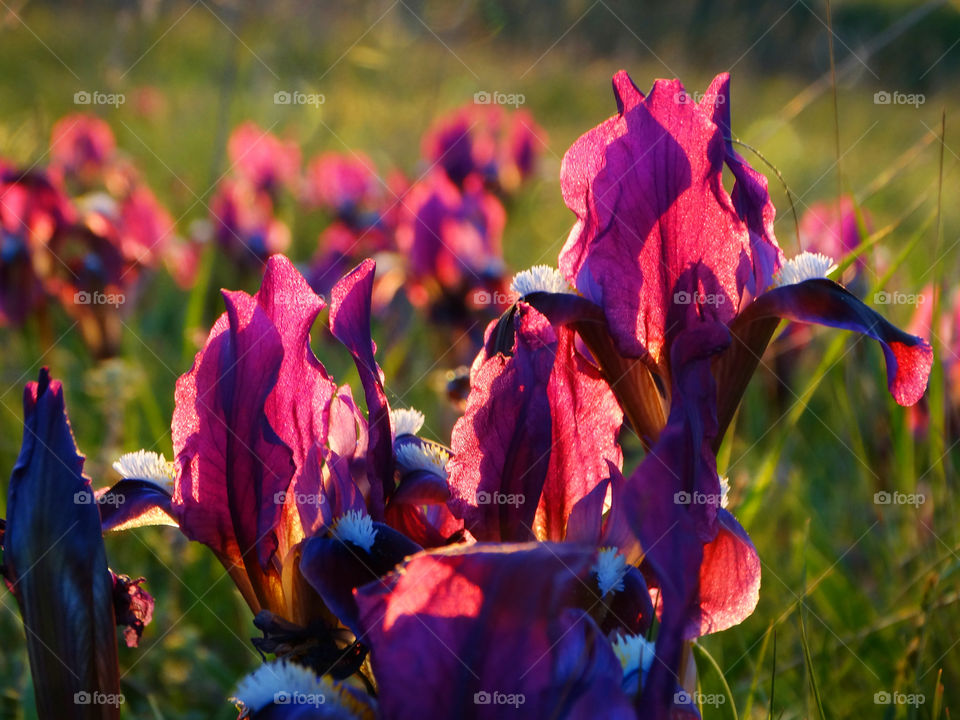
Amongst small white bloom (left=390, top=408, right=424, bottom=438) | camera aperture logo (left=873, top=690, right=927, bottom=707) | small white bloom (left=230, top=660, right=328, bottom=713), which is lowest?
camera aperture logo (left=873, top=690, right=927, bottom=707)

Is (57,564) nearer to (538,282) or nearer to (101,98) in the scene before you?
(538,282)

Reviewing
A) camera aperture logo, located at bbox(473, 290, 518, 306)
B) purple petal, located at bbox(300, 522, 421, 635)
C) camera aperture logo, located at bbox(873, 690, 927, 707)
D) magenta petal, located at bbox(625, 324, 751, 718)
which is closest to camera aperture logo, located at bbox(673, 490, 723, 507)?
magenta petal, located at bbox(625, 324, 751, 718)

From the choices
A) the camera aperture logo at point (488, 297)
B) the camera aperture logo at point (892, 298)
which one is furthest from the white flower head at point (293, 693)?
the camera aperture logo at point (488, 297)

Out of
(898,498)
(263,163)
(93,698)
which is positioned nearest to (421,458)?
(93,698)

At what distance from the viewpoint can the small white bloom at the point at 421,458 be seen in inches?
48.6

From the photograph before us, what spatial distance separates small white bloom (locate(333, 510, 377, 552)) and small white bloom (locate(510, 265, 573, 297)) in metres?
0.36

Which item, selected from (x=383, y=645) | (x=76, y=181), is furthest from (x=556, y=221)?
(x=383, y=645)

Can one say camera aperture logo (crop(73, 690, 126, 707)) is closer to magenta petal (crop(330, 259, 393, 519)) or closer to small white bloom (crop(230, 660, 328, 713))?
small white bloom (crop(230, 660, 328, 713))

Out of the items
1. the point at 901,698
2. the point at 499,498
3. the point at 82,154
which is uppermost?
the point at 82,154

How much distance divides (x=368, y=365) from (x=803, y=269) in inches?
23.9

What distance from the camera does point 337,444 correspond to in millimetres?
1222

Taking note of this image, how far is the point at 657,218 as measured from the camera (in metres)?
1.25

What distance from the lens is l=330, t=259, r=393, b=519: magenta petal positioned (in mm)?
1178

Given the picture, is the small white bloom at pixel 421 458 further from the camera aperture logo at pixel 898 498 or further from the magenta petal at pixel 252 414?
the camera aperture logo at pixel 898 498
